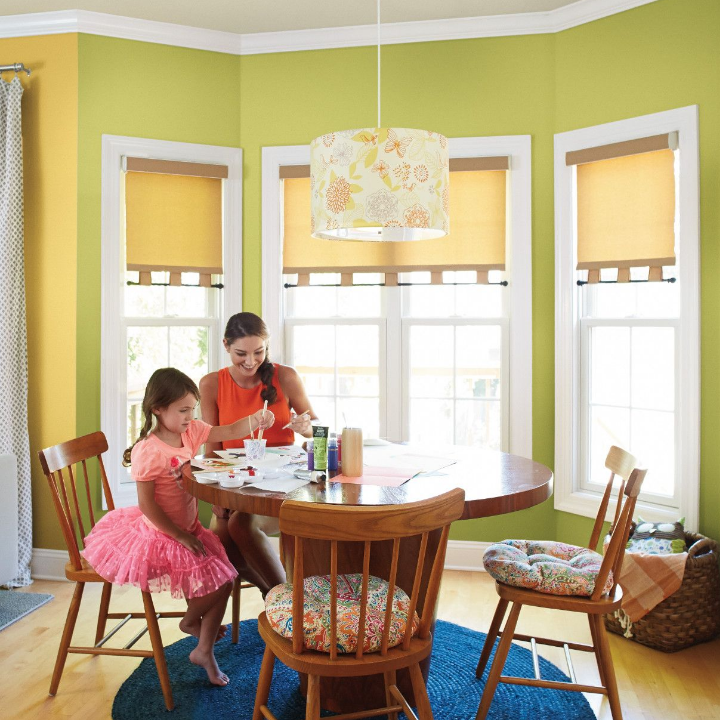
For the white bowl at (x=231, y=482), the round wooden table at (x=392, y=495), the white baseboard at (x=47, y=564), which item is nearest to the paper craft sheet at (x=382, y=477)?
the round wooden table at (x=392, y=495)

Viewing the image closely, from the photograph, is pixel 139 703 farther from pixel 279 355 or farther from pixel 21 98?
pixel 21 98

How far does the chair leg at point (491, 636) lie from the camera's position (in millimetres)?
2646

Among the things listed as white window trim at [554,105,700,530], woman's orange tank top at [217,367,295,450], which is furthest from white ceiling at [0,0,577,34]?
woman's orange tank top at [217,367,295,450]

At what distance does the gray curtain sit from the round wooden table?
5.65ft

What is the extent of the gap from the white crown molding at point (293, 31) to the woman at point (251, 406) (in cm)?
175

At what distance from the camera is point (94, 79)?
3898mm

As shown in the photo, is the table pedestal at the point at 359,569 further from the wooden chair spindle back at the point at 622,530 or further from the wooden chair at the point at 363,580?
the wooden chair spindle back at the point at 622,530

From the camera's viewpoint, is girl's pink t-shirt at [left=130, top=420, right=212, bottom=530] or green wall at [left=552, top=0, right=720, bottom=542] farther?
green wall at [left=552, top=0, right=720, bottom=542]

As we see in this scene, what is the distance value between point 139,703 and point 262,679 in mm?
693

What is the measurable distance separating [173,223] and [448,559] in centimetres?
228

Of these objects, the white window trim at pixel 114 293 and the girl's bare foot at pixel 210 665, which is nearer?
the girl's bare foot at pixel 210 665

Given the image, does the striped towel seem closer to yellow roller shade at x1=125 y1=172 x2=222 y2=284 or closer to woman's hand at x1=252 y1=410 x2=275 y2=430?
woman's hand at x1=252 y1=410 x2=275 y2=430

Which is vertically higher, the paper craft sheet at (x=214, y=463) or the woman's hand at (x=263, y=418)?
the woman's hand at (x=263, y=418)

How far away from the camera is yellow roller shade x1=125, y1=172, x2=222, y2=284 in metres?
4.00
